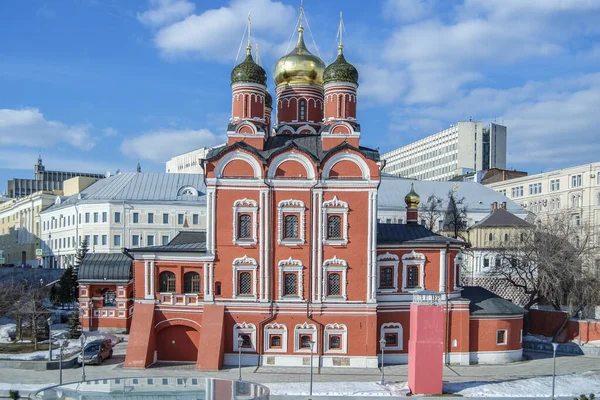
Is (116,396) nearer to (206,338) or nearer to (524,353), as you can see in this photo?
(206,338)

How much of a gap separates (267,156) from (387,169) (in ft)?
364

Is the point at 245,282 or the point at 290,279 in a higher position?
the point at 290,279

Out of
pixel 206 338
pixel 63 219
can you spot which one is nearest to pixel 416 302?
pixel 206 338

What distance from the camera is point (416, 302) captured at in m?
26.9

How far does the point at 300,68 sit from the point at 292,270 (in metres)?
12.3

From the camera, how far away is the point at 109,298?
4241 cm

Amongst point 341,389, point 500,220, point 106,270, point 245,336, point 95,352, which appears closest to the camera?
point 341,389

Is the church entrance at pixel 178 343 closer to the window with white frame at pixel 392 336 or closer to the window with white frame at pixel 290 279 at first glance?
the window with white frame at pixel 290 279

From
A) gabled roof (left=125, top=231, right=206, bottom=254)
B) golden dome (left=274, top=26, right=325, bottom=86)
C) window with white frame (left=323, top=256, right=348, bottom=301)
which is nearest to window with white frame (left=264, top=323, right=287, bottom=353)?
window with white frame (left=323, top=256, right=348, bottom=301)

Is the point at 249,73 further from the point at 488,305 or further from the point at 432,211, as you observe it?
the point at 432,211

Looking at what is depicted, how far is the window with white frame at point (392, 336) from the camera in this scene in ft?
107

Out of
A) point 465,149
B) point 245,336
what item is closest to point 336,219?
point 245,336

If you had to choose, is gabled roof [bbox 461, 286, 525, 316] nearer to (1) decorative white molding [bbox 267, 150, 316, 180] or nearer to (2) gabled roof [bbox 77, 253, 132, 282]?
(1) decorative white molding [bbox 267, 150, 316, 180]

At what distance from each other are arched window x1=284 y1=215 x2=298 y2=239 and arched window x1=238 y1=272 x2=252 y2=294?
2.52 meters
